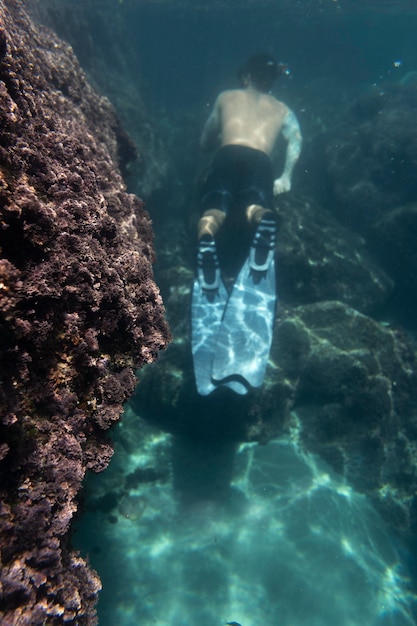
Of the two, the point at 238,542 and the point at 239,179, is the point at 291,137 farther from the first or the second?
the point at 238,542

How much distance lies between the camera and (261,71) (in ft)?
29.1

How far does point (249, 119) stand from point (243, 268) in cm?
376

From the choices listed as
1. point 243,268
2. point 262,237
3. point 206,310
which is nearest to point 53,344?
point 206,310

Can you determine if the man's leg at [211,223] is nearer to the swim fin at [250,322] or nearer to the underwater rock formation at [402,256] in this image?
the swim fin at [250,322]

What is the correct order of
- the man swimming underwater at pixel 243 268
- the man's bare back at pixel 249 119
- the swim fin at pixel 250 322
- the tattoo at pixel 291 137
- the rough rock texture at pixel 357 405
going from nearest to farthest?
the swim fin at pixel 250 322, the man swimming underwater at pixel 243 268, the rough rock texture at pixel 357 405, the man's bare back at pixel 249 119, the tattoo at pixel 291 137

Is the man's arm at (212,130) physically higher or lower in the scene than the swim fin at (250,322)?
higher

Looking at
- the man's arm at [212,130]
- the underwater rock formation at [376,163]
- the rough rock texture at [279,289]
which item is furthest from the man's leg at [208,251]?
the underwater rock formation at [376,163]

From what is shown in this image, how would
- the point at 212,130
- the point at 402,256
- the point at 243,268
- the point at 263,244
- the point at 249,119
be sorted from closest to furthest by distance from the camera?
the point at 263,244, the point at 243,268, the point at 249,119, the point at 212,130, the point at 402,256

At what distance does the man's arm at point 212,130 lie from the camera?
8562mm

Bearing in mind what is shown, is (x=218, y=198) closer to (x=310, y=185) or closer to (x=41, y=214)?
(x=41, y=214)

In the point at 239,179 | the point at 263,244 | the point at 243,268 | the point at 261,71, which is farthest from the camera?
the point at 261,71

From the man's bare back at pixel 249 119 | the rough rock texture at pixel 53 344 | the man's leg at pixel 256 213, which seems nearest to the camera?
the rough rock texture at pixel 53 344

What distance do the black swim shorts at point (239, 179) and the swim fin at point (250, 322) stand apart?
1143 millimetres

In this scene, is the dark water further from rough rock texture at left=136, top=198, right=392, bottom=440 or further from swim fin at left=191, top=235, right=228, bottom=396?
swim fin at left=191, top=235, right=228, bottom=396
